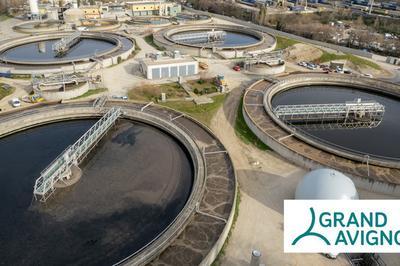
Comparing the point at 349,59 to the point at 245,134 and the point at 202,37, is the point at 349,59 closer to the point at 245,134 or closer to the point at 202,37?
the point at 202,37

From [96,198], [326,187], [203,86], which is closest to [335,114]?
[203,86]

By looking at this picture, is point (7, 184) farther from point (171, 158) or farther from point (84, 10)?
point (84, 10)

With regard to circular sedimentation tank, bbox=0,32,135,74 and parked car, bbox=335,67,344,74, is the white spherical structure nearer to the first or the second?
parked car, bbox=335,67,344,74

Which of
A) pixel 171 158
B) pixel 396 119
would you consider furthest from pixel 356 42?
pixel 171 158

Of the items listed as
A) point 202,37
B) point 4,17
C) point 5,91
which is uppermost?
point 4,17

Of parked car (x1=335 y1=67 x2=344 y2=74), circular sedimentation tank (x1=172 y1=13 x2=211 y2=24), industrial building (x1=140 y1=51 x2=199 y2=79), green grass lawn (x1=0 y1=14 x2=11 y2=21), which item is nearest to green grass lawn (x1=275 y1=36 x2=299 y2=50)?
parked car (x1=335 y1=67 x2=344 y2=74)

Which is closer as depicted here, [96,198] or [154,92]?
[96,198]

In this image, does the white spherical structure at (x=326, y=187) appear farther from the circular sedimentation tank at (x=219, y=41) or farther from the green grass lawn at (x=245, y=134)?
the circular sedimentation tank at (x=219, y=41)
